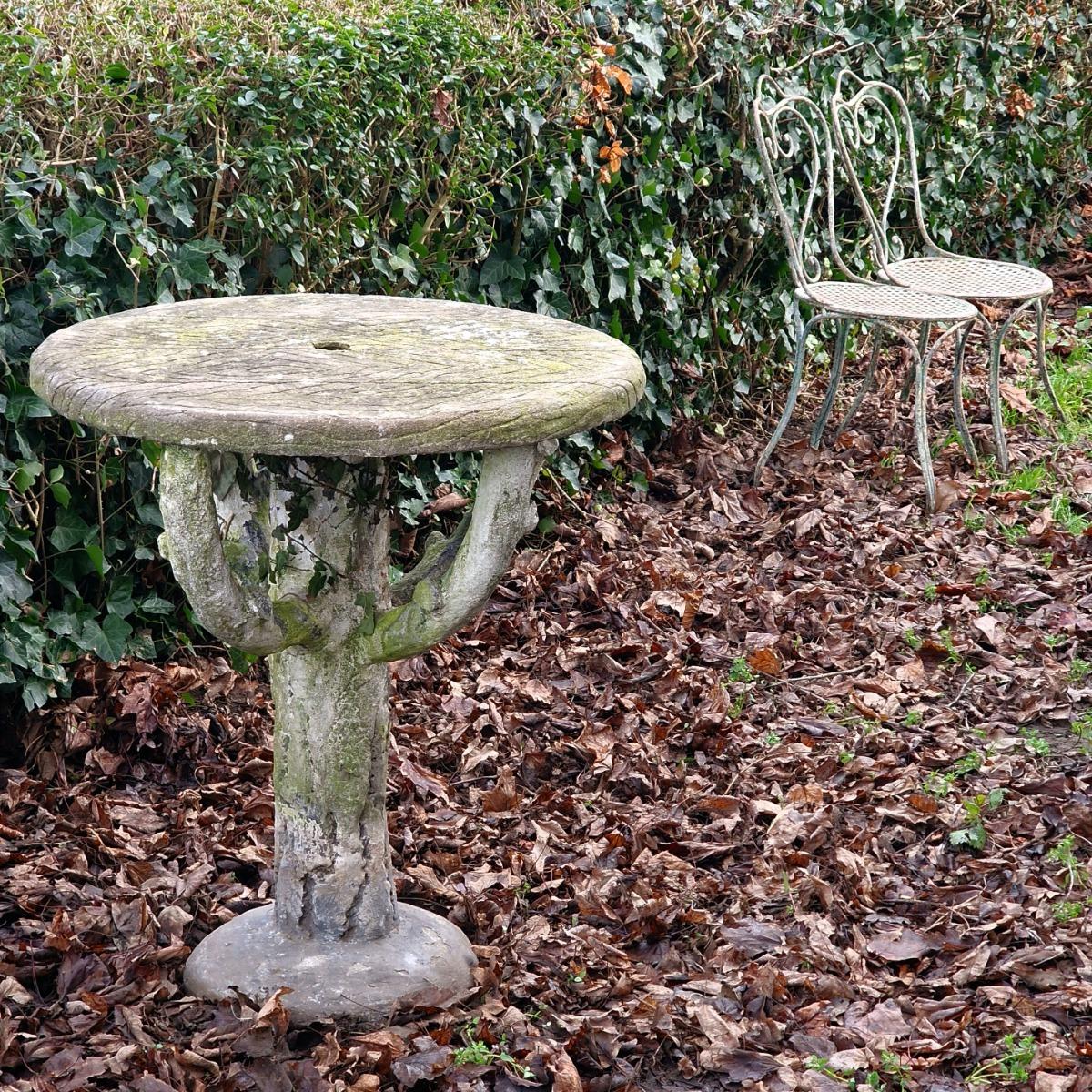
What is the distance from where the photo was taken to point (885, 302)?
17.1 feet

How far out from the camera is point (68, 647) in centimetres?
350

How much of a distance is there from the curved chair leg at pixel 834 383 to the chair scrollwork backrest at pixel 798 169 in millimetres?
222

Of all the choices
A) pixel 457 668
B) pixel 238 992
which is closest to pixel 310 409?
pixel 238 992

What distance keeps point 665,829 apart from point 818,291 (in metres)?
2.62

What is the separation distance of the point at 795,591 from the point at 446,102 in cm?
185

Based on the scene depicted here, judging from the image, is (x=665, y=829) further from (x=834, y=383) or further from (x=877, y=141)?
(x=877, y=141)

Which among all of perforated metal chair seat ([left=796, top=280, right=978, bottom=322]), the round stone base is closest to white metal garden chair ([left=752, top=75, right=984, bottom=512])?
perforated metal chair seat ([left=796, top=280, right=978, bottom=322])

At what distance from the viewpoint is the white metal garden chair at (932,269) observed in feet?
17.8

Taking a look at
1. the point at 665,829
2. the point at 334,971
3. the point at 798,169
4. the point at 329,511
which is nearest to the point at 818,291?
the point at 798,169

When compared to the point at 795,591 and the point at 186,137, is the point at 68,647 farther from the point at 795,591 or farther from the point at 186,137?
the point at 795,591

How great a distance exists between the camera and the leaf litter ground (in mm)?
2672

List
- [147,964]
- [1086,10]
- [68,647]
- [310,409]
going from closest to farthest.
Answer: [310,409], [147,964], [68,647], [1086,10]

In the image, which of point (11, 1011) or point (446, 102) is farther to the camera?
point (446, 102)

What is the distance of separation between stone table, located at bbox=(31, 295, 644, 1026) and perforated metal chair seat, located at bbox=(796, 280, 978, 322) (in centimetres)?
237
